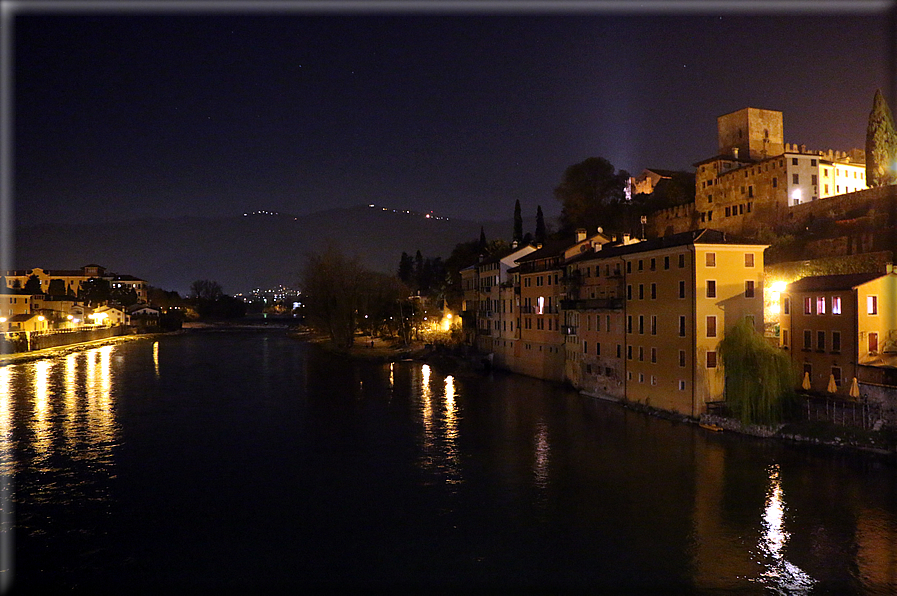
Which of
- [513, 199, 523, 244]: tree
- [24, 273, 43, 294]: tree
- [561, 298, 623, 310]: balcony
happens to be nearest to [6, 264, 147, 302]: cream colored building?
[24, 273, 43, 294]: tree

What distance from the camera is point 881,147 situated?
37.5m

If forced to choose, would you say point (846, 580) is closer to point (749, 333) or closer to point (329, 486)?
point (749, 333)

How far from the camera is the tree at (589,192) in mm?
58062

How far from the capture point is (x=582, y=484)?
19125mm

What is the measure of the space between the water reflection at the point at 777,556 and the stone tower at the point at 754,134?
143 feet

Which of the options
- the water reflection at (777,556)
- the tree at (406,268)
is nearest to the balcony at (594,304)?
the water reflection at (777,556)

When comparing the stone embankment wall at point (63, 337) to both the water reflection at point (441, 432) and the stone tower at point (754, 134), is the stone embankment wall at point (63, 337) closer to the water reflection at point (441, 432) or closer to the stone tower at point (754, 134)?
the water reflection at point (441, 432)

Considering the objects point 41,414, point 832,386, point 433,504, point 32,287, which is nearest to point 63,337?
point 32,287

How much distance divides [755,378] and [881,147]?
24.2m

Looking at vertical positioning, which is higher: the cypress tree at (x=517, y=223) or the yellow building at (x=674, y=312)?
the cypress tree at (x=517, y=223)

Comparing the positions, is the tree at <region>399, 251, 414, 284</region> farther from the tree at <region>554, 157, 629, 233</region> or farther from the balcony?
the balcony

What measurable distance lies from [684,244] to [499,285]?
2090cm

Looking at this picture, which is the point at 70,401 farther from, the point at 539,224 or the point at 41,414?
the point at 539,224

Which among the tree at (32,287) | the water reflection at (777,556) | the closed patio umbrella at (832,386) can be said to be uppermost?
the tree at (32,287)
